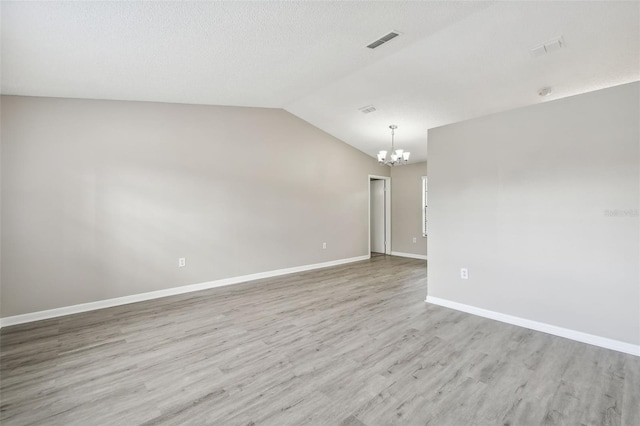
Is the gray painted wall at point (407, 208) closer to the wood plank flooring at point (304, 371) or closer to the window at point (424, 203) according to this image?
the window at point (424, 203)

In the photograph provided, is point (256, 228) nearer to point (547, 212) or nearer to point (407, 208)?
point (547, 212)

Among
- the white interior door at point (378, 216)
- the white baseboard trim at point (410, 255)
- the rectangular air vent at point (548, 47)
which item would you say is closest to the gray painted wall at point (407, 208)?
the white baseboard trim at point (410, 255)

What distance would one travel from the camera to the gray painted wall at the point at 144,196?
3.23 metres

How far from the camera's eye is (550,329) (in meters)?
2.82

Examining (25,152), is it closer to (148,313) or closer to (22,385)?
(148,313)

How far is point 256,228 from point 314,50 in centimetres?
302

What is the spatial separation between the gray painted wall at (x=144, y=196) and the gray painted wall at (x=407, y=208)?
8.81 feet

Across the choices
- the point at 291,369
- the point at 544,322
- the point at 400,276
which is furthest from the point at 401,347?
the point at 400,276

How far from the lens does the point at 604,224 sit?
257 centimetres

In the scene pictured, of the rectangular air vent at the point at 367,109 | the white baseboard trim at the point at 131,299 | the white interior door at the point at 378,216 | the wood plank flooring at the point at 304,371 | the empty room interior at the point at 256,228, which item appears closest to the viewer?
the wood plank flooring at the point at 304,371

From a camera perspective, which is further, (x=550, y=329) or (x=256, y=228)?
(x=256, y=228)

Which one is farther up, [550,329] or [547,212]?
[547,212]

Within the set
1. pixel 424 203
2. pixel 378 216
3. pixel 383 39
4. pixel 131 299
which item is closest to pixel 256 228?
pixel 131 299

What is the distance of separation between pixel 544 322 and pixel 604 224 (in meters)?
1.11
